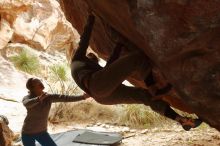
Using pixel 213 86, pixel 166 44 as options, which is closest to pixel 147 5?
pixel 166 44

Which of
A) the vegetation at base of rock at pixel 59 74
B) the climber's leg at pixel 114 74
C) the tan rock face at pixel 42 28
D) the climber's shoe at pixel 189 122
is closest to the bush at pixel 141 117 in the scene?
the vegetation at base of rock at pixel 59 74

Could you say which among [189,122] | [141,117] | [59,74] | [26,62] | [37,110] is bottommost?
[189,122]

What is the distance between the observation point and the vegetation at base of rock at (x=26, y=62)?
611 inches

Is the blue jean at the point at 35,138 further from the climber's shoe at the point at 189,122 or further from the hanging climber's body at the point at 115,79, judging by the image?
the climber's shoe at the point at 189,122

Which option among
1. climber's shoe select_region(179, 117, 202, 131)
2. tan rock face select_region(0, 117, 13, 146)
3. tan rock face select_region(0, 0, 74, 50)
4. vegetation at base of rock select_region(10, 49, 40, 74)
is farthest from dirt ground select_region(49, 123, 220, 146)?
tan rock face select_region(0, 0, 74, 50)

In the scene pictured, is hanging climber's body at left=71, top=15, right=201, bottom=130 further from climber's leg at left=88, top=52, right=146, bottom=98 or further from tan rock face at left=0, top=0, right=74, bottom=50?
tan rock face at left=0, top=0, right=74, bottom=50

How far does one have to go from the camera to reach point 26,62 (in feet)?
51.7

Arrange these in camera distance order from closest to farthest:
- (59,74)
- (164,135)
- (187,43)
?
(187,43) → (164,135) → (59,74)

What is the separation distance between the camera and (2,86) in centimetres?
1242

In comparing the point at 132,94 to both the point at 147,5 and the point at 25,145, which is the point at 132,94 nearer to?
the point at 147,5

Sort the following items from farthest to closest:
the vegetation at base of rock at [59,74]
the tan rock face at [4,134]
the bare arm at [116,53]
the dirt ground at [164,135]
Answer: the vegetation at base of rock at [59,74] < the dirt ground at [164,135] < the tan rock face at [4,134] < the bare arm at [116,53]

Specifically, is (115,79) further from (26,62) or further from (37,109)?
(26,62)

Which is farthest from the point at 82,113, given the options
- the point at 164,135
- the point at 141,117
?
the point at 164,135

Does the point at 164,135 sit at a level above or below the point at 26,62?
below
